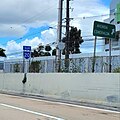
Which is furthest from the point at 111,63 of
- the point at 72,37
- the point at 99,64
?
the point at 72,37

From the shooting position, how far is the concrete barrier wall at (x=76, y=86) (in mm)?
21250

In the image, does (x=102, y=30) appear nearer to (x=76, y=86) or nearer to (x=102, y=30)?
(x=102, y=30)

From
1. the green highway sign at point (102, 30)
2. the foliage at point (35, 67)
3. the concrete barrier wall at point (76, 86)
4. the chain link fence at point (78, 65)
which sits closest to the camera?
the concrete barrier wall at point (76, 86)

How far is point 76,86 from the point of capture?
24.5 m

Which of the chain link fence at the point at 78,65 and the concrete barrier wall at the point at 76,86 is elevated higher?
the chain link fence at the point at 78,65

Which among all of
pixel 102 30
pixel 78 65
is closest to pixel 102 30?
pixel 102 30

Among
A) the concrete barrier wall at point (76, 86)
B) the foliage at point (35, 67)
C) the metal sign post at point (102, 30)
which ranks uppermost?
the metal sign post at point (102, 30)

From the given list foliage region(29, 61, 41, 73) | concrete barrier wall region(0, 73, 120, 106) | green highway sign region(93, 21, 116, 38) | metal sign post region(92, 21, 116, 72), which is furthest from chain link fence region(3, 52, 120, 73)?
concrete barrier wall region(0, 73, 120, 106)

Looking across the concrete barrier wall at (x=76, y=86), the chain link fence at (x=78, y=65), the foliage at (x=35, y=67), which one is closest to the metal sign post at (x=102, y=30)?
the chain link fence at (x=78, y=65)

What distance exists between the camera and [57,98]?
2647cm

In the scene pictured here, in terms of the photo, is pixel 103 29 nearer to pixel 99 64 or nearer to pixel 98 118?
pixel 99 64

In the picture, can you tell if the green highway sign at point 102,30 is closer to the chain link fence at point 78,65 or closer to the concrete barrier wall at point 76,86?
the chain link fence at point 78,65

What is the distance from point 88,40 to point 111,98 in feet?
69.5

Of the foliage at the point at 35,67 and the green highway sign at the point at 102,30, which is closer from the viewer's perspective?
the green highway sign at the point at 102,30
